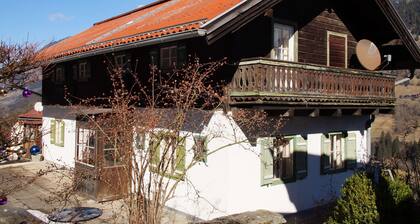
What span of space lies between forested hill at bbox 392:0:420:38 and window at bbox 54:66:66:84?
108717 mm

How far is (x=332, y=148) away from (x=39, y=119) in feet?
47.3

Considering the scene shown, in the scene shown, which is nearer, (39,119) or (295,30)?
(295,30)

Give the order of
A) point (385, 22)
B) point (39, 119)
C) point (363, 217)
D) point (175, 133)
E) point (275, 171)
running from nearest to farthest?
point (175, 133) < point (363, 217) < point (275, 171) < point (385, 22) < point (39, 119)

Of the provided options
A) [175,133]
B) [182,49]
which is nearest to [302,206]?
[182,49]

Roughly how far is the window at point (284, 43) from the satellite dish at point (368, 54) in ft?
9.21

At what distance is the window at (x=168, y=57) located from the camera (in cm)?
1138

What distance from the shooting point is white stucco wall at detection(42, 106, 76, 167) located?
16281 millimetres

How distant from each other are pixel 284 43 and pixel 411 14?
119457 millimetres

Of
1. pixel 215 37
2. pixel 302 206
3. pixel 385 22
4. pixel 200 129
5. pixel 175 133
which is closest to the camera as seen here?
pixel 175 133

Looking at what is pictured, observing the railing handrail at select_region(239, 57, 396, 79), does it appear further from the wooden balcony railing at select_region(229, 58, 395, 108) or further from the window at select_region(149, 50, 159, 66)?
the window at select_region(149, 50, 159, 66)

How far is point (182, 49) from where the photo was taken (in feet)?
36.3

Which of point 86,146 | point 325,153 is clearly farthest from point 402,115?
point 86,146

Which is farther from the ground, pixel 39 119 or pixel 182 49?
pixel 182 49

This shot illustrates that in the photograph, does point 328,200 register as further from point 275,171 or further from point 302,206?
point 275,171
